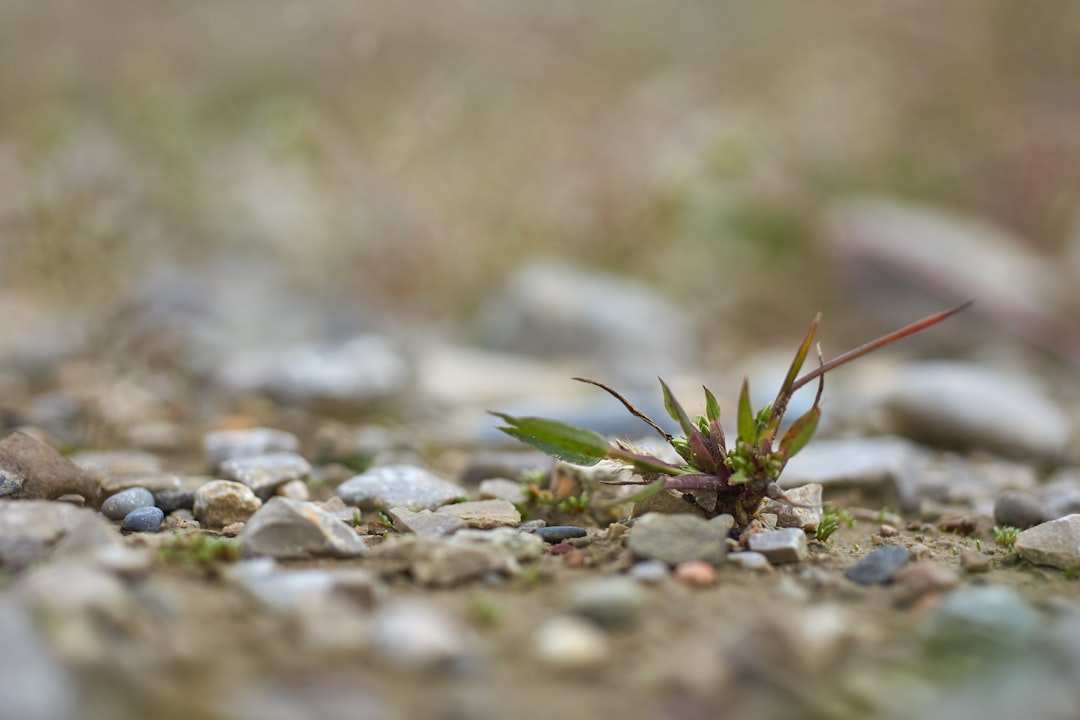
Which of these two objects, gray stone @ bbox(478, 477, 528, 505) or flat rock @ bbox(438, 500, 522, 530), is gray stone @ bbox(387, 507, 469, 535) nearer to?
flat rock @ bbox(438, 500, 522, 530)

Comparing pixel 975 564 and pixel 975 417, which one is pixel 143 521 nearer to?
pixel 975 564

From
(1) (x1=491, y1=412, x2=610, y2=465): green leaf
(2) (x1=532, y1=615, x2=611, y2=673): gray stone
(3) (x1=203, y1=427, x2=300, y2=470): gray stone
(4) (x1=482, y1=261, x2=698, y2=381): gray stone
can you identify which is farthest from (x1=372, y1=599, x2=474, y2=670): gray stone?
(4) (x1=482, y1=261, x2=698, y2=381): gray stone

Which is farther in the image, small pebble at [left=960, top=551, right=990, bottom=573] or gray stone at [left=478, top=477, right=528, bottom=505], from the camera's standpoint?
gray stone at [left=478, top=477, right=528, bottom=505]

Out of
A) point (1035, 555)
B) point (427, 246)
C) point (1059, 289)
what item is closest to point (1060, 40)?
point (1059, 289)

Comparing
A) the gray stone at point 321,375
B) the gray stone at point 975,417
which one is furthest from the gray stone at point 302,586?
the gray stone at point 975,417

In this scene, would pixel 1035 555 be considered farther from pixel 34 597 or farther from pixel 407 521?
pixel 34 597

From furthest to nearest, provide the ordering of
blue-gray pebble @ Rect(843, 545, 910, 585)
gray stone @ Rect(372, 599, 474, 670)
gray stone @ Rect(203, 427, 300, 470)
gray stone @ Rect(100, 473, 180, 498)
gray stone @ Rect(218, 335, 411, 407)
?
gray stone @ Rect(218, 335, 411, 407) → gray stone @ Rect(203, 427, 300, 470) → gray stone @ Rect(100, 473, 180, 498) → blue-gray pebble @ Rect(843, 545, 910, 585) → gray stone @ Rect(372, 599, 474, 670)
